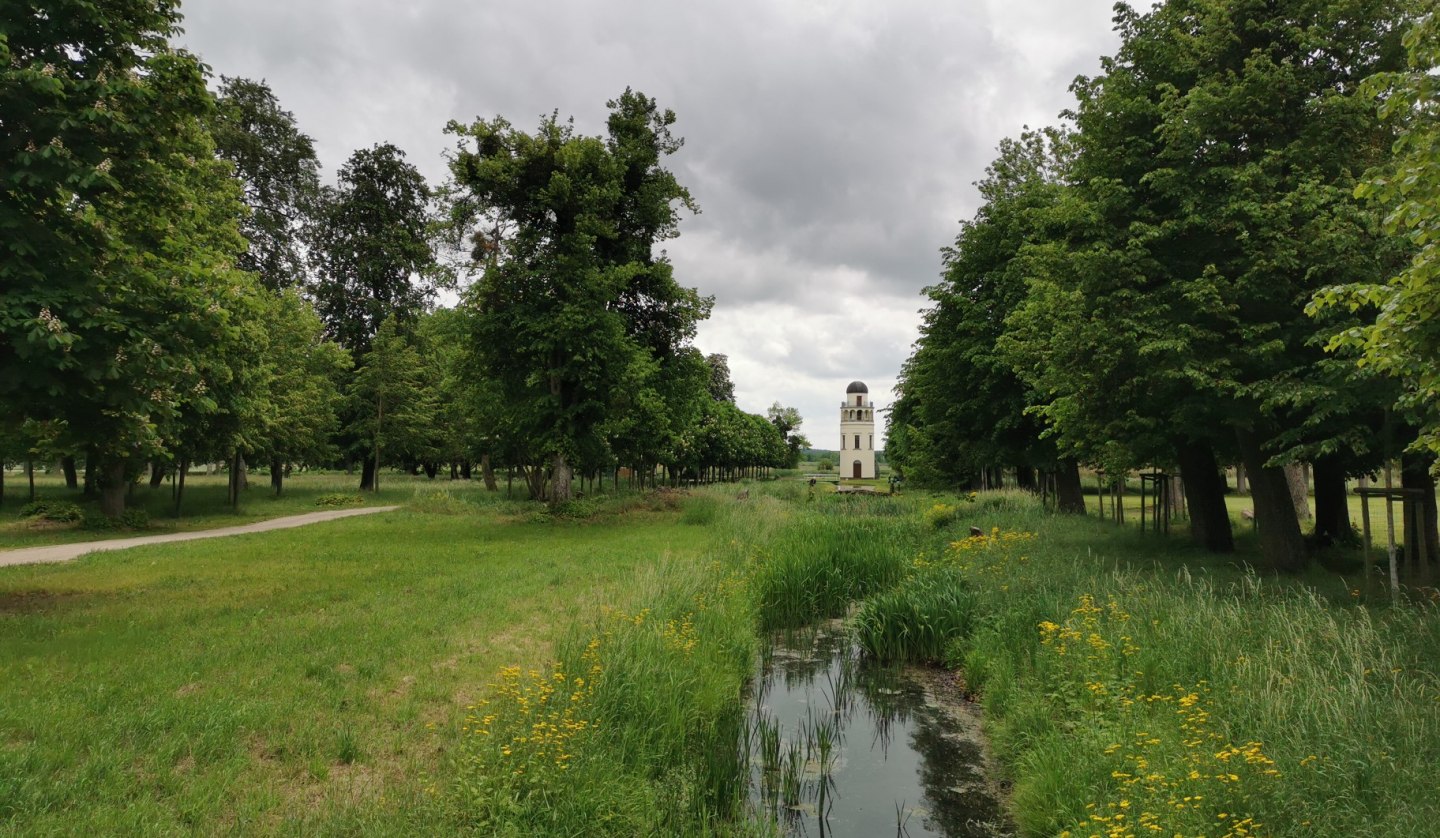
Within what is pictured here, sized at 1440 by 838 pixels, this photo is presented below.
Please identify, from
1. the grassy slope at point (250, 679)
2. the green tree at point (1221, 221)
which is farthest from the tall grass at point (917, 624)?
the green tree at point (1221, 221)

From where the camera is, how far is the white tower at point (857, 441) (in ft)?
332

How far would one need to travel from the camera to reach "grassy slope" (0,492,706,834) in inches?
181

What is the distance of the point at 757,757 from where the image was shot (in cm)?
729

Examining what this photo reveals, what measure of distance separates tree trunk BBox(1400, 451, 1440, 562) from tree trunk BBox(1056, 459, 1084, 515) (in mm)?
11853

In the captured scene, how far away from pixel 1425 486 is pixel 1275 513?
6.27 feet

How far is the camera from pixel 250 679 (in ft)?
22.1

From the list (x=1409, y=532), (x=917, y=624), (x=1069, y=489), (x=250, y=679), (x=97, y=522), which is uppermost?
(x=1069, y=489)

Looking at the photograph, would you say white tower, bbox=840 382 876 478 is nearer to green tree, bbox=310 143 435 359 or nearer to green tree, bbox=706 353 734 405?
green tree, bbox=706 353 734 405

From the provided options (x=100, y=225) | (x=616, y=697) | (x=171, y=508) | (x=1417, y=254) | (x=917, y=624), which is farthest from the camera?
(x=171, y=508)

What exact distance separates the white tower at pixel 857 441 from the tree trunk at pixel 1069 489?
76901 mm

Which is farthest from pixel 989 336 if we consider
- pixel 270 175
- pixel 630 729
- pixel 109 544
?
pixel 270 175

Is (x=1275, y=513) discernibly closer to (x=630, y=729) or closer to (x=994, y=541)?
(x=994, y=541)

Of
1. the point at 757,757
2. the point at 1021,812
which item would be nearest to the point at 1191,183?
the point at 1021,812

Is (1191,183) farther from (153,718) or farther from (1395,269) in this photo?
(153,718)
